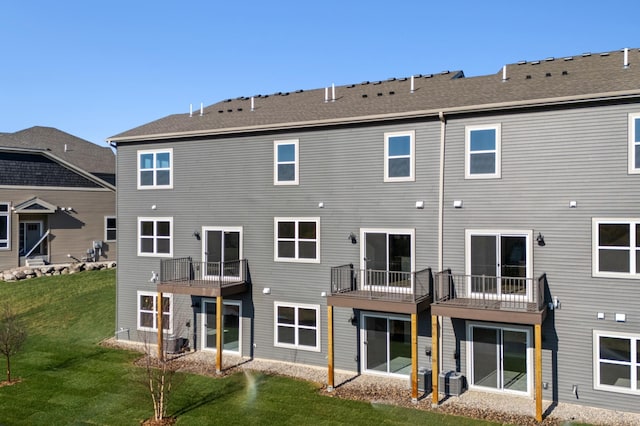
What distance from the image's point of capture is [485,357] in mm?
13922

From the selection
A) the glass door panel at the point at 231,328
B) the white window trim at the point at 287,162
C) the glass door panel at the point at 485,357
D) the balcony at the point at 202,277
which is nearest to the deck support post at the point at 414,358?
the glass door panel at the point at 485,357

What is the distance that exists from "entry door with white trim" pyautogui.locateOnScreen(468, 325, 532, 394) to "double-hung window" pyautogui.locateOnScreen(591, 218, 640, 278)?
2.44 metres

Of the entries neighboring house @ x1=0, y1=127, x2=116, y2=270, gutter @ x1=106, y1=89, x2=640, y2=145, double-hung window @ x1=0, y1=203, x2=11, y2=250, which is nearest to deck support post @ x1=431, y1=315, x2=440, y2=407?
gutter @ x1=106, y1=89, x2=640, y2=145

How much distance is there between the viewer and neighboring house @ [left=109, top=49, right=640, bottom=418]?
41.9 ft

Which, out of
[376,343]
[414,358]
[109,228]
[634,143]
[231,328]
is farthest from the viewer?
[109,228]

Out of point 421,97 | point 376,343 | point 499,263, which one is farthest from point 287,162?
point 499,263

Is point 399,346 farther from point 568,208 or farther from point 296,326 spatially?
point 568,208

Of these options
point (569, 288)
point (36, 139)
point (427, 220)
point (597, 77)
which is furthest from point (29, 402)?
point (36, 139)

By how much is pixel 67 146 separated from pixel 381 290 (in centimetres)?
2660

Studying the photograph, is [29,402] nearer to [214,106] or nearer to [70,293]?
[70,293]

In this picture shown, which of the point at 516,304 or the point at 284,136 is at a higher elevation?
the point at 284,136

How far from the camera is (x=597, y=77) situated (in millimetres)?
14000

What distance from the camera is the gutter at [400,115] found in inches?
496

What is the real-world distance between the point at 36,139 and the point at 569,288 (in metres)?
32.1
